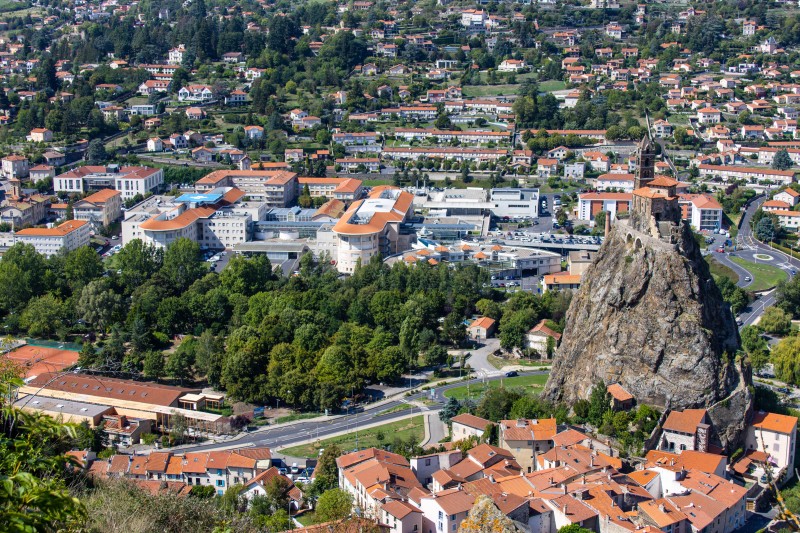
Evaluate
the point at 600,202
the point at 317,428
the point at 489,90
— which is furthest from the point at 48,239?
the point at 489,90

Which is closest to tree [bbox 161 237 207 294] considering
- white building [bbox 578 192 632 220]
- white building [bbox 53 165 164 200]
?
white building [bbox 53 165 164 200]

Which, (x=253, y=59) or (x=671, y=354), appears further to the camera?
(x=253, y=59)

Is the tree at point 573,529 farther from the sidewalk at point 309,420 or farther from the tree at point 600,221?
the tree at point 600,221

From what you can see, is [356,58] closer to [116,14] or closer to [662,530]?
[116,14]

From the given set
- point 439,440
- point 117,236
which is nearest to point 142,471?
point 439,440

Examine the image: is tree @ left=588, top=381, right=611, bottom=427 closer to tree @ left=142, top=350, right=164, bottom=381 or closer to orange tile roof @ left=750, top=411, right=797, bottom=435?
orange tile roof @ left=750, top=411, right=797, bottom=435

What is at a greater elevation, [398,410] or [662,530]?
[662,530]
